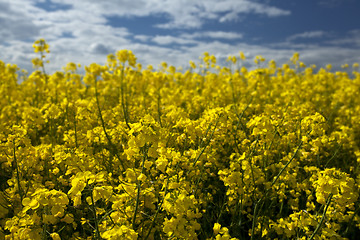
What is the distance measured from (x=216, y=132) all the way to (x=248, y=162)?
1.72 ft

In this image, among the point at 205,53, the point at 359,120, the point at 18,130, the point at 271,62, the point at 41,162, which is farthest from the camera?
the point at 271,62

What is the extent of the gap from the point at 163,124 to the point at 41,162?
52.8 inches

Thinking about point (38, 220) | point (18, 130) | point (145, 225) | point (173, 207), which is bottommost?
point (145, 225)

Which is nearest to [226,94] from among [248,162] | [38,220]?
[248,162]

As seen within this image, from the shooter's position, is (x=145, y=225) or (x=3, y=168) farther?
(x=3, y=168)

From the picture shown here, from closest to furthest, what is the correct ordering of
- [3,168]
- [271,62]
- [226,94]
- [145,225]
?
[145,225]
[3,168]
[226,94]
[271,62]

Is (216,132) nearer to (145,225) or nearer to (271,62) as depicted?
(145,225)

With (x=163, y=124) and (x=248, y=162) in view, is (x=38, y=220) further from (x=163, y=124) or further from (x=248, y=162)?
(x=163, y=124)

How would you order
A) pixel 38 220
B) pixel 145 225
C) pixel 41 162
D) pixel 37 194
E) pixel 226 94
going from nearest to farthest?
pixel 37 194
pixel 38 220
pixel 145 225
pixel 41 162
pixel 226 94

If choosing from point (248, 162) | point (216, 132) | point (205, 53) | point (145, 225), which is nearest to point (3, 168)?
point (145, 225)

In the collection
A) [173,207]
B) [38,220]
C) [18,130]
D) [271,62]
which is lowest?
[38,220]

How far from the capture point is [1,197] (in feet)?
7.92

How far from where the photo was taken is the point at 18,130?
102 inches

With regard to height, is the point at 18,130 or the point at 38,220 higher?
the point at 18,130
